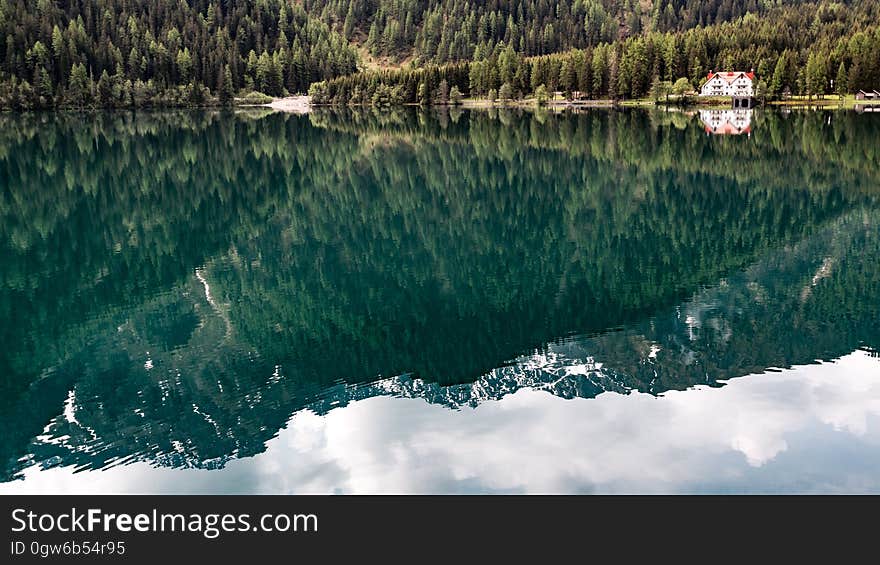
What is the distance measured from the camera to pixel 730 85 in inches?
5738

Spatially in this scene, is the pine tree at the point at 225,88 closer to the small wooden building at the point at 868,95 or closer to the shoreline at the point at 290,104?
the shoreline at the point at 290,104

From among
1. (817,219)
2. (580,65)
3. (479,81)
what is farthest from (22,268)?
(479,81)

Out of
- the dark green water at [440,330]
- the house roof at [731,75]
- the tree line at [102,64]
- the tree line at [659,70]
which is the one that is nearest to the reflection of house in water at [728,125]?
the tree line at [659,70]

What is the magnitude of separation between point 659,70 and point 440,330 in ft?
463

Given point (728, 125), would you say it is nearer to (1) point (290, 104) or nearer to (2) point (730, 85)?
(2) point (730, 85)

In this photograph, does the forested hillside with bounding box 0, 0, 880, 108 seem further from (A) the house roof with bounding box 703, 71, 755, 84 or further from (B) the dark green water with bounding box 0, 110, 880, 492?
(B) the dark green water with bounding box 0, 110, 880, 492

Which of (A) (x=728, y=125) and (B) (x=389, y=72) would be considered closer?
(A) (x=728, y=125)

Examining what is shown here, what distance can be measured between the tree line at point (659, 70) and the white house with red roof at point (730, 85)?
7.10 ft

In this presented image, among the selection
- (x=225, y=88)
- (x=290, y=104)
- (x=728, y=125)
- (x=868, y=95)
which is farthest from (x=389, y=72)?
(x=728, y=125)

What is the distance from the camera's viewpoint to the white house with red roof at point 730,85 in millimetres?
143125

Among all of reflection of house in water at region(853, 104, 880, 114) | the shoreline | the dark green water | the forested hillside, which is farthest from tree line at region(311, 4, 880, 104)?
the dark green water

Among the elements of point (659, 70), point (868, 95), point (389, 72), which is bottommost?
point (868, 95)
